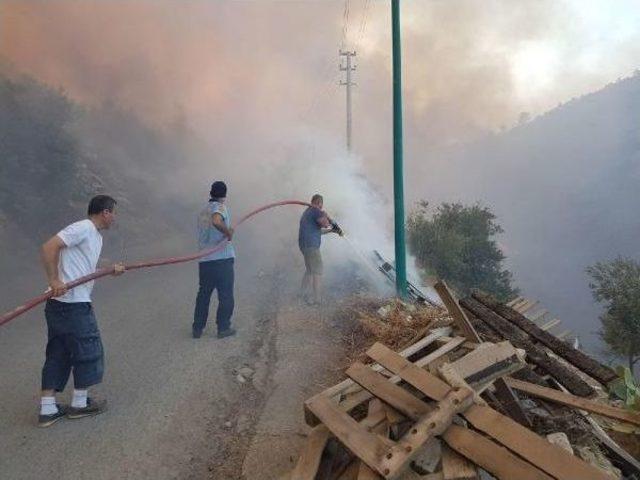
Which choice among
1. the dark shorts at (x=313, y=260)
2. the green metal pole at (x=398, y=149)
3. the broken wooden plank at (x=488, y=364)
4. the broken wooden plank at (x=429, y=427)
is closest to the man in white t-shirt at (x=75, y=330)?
the broken wooden plank at (x=429, y=427)

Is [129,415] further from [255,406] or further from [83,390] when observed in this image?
[255,406]

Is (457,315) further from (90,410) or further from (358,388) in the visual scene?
(90,410)

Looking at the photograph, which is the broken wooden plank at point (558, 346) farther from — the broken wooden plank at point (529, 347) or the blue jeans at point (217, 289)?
the blue jeans at point (217, 289)

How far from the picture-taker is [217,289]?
19.4 ft

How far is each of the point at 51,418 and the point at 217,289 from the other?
91.9 inches

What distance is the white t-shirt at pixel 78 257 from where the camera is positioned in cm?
380

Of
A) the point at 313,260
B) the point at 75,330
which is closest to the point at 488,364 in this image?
the point at 75,330

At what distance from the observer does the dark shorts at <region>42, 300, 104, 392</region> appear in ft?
12.7

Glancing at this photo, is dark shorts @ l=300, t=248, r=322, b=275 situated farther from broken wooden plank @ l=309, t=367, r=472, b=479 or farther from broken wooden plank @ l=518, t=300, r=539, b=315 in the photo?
broken wooden plank @ l=309, t=367, r=472, b=479

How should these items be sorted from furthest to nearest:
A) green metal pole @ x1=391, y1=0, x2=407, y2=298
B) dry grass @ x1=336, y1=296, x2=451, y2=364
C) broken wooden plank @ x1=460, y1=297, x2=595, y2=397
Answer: green metal pole @ x1=391, y1=0, x2=407, y2=298, dry grass @ x1=336, y1=296, x2=451, y2=364, broken wooden plank @ x1=460, y1=297, x2=595, y2=397

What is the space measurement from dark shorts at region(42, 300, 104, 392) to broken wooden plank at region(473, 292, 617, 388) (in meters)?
3.63

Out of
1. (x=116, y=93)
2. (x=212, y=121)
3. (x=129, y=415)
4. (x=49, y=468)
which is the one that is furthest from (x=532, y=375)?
(x=212, y=121)

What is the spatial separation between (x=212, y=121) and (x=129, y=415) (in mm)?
26853

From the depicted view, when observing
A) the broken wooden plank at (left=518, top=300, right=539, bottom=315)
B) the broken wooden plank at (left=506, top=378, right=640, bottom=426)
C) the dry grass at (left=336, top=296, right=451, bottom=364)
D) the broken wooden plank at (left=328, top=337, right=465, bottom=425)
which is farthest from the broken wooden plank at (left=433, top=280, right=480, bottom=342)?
the broken wooden plank at (left=518, top=300, right=539, bottom=315)
